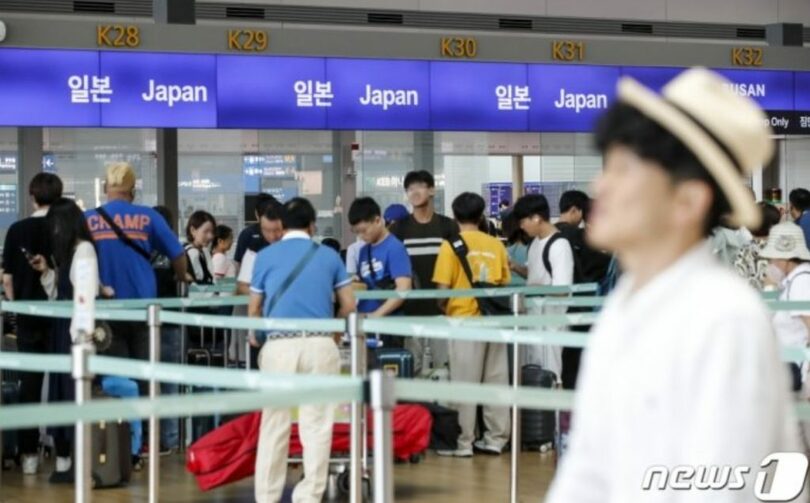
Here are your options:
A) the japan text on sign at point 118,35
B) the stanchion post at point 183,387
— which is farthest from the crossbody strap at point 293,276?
the japan text on sign at point 118,35

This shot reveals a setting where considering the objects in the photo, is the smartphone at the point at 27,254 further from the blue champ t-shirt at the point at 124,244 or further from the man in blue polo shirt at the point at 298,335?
the man in blue polo shirt at the point at 298,335

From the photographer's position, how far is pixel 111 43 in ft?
39.7

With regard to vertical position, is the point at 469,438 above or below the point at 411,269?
below

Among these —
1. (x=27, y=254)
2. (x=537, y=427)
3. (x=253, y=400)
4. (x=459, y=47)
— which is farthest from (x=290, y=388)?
(x=459, y=47)

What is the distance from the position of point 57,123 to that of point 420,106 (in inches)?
112

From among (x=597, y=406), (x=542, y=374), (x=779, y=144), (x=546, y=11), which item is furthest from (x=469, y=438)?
(x=597, y=406)

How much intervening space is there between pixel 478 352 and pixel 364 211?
1.35 metres

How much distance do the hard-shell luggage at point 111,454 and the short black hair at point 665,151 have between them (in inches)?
279

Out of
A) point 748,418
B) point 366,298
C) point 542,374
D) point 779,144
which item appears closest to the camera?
point 748,418

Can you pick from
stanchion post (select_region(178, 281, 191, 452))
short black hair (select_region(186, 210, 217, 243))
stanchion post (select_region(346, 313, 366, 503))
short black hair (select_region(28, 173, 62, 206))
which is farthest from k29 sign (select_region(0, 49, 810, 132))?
stanchion post (select_region(346, 313, 366, 503))

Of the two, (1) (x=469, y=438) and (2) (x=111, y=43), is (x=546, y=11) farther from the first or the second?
(1) (x=469, y=438)

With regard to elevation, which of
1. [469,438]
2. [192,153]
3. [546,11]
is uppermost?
[546,11]

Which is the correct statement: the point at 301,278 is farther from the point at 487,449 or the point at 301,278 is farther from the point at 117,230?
the point at 487,449

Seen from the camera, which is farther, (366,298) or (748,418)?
(366,298)
